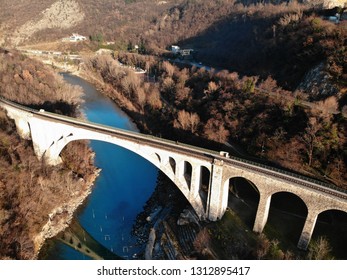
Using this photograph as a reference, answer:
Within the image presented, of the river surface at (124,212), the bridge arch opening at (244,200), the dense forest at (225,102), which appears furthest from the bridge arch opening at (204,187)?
the dense forest at (225,102)

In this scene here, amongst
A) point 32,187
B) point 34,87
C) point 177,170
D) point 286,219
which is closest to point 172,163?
point 177,170

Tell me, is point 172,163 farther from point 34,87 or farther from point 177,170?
point 34,87

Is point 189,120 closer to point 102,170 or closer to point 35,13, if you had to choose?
point 102,170

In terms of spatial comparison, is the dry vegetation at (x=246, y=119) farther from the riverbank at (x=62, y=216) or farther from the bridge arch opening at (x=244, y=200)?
the riverbank at (x=62, y=216)

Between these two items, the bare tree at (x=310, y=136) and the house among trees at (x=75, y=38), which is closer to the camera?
the bare tree at (x=310, y=136)

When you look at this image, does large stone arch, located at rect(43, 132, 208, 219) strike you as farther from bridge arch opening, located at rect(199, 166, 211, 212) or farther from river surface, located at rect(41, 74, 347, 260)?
river surface, located at rect(41, 74, 347, 260)
